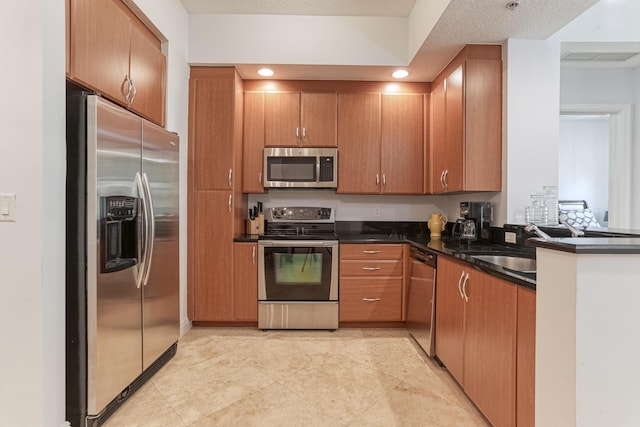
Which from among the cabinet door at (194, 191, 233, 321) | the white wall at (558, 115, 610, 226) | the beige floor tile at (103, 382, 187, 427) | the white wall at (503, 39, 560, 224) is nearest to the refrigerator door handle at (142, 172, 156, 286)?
the beige floor tile at (103, 382, 187, 427)

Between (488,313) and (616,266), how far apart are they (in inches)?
30.0

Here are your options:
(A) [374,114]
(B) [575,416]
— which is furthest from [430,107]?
(B) [575,416]

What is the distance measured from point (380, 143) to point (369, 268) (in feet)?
4.07

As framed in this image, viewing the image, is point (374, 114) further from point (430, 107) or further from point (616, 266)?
point (616, 266)

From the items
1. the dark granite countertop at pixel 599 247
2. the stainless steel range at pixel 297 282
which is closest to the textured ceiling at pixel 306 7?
the stainless steel range at pixel 297 282

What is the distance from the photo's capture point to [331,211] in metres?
3.74

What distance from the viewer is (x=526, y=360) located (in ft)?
4.70

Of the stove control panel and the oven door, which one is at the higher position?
the stove control panel

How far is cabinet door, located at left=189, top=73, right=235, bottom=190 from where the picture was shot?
317cm

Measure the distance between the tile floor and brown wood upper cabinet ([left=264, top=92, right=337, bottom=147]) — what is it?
1845 mm

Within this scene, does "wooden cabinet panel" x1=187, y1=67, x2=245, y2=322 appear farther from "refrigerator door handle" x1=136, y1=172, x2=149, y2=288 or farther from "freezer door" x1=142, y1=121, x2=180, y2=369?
"refrigerator door handle" x1=136, y1=172, x2=149, y2=288

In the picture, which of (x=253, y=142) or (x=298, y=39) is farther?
(x=253, y=142)

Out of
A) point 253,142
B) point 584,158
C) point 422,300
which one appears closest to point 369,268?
point 422,300

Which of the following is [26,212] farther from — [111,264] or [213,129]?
[213,129]
